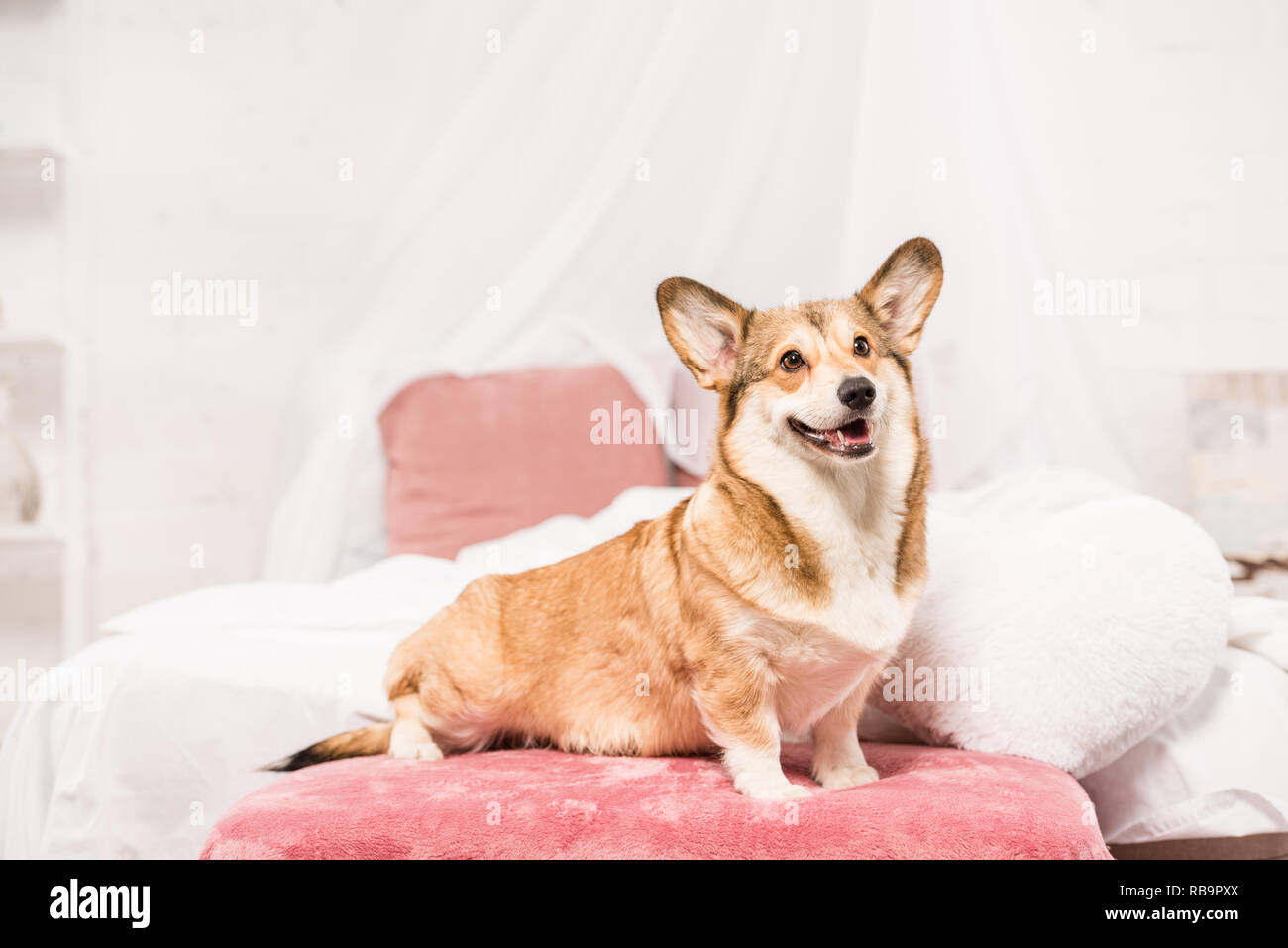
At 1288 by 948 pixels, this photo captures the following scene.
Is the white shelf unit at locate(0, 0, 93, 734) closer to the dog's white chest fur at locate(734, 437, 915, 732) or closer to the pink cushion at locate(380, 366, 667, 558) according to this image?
the pink cushion at locate(380, 366, 667, 558)

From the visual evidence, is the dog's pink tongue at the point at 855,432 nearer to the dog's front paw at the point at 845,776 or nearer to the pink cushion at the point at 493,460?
the dog's front paw at the point at 845,776

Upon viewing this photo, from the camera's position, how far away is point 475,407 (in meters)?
2.45

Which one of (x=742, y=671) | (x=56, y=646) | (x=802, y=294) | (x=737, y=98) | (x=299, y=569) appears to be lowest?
(x=56, y=646)

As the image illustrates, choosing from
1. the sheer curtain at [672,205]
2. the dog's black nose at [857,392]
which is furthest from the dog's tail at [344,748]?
the sheer curtain at [672,205]

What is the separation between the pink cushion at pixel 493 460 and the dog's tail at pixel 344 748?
1024 millimetres


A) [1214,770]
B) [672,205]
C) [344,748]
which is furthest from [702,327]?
[672,205]

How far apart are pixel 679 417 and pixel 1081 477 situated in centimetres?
97

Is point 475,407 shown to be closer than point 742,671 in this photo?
No

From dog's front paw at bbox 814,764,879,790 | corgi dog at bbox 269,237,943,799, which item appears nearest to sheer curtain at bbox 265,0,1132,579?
corgi dog at bbox 269,237,943,799

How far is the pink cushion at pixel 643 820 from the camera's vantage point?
96 cm

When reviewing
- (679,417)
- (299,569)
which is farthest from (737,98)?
(299,569)

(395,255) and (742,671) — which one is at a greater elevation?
(395,255)

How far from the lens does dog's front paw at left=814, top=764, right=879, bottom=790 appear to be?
1.12 metres

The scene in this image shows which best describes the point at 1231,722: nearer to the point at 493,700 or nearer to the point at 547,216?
the point at 493,700
